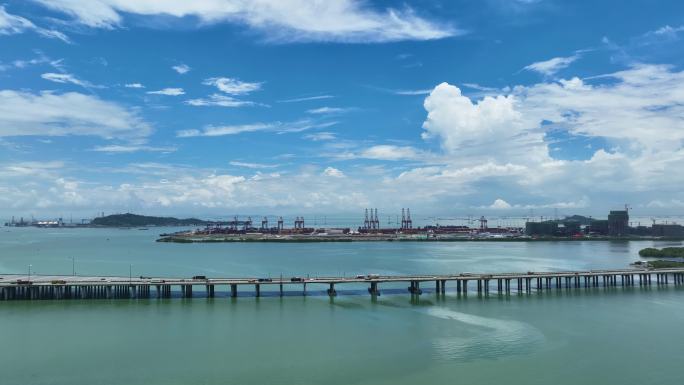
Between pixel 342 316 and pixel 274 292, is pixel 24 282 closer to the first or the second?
pixel 274 292

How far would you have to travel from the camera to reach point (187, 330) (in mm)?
34844

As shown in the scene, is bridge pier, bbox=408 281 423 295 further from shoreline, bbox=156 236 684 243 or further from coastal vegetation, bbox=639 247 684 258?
shoreline, bbox=156 236 684 243

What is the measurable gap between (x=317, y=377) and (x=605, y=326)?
23289 mm

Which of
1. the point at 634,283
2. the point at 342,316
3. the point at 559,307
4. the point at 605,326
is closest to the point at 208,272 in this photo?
the point at 342,316

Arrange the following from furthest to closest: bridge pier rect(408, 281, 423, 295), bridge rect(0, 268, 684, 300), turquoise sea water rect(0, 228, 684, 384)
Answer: bridge pier rect(408, 281, 423, 295) < bridge rect(0, 268, 684, 300) < turquoise sea water rect(0, 228, 684, 384)

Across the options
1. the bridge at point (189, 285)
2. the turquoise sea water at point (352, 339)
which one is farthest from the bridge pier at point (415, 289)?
the turquoise sea water at point (352, 339)

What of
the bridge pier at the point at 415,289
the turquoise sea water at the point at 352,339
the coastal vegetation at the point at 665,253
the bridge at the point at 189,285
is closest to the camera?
the turquoise sea water at the point at 352,339

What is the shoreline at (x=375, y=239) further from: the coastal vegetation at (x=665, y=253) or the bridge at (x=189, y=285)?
the bridge at (x=189, y=285)

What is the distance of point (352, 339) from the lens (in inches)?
1276

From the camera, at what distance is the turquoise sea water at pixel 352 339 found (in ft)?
84.0

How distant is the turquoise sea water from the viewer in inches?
1008

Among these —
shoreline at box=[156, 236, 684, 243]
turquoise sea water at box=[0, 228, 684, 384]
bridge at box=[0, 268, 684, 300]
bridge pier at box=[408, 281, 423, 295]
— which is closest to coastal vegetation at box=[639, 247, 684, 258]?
bridge at box=[0, 268, 684, 300]

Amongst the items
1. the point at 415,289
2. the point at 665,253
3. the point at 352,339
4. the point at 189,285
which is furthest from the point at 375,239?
the point at 352,339

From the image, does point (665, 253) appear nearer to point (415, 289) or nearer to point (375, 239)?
point (415, 289)
